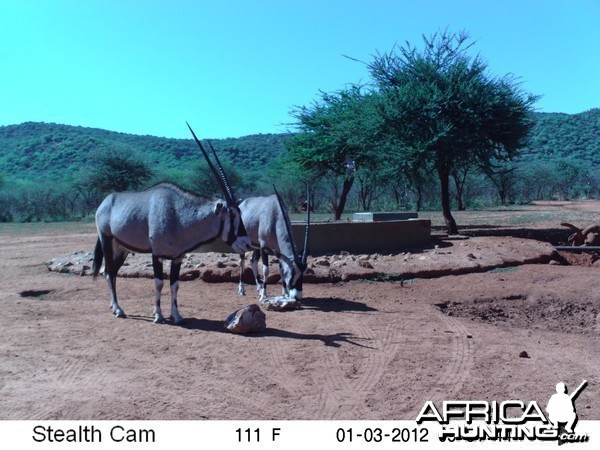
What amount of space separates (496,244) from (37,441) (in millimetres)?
13792

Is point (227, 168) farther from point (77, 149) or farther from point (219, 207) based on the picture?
point (219, 207)

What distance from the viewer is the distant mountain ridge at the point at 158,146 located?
218ft

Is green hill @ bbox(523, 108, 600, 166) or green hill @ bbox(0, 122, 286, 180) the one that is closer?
green hill @ bbox(0, 122, 286, 180)

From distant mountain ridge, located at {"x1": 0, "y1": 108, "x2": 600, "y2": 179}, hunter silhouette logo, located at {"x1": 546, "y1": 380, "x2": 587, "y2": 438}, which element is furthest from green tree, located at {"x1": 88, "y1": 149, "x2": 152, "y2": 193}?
hunter silhouette logo, located at {"x1": 546, "y1": 380, "x2": 587, "y2": 438}

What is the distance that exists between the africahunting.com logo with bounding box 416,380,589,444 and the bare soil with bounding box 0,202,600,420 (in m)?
0.24

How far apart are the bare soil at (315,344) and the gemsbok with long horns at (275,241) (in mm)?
480

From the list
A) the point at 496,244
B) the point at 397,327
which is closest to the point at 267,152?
the point at 496,244

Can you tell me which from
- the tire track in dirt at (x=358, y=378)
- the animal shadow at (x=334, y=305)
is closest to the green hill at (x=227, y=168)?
the animal shadow at (x=334, y=305)

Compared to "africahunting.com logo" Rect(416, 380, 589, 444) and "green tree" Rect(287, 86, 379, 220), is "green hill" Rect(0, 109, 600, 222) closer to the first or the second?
"green tree" Rect(287, 86, 379, 220)

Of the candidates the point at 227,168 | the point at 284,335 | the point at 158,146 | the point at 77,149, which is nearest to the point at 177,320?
the point at 284,335

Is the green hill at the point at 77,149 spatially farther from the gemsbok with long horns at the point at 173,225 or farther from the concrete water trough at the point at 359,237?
the gemsbok with long horns at the point at 173,225

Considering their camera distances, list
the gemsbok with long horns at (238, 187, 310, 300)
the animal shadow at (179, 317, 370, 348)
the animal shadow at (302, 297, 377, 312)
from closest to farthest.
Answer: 1. the animal shadow at (179, 317, 370, 348)
2. the gemsbok with long horns at (238, 187, 310, 300)
3. the animal shadow at (302, 297, 377, 312)

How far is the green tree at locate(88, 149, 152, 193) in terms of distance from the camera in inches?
1563

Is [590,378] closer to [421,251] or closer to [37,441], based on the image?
[37,441]
